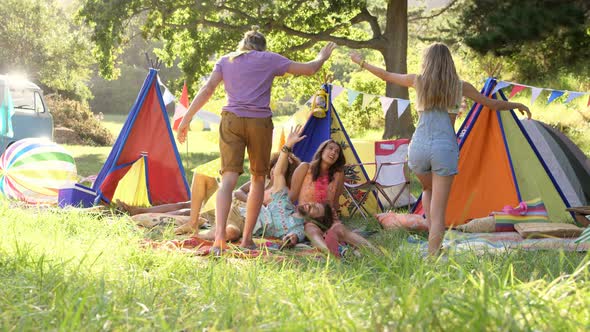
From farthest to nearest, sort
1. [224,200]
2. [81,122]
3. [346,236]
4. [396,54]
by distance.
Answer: [81,122] < [396,54] < [346,236] < [224,200]

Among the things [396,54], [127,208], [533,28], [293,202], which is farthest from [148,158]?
[396,54]

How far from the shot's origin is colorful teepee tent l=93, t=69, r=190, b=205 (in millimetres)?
6418

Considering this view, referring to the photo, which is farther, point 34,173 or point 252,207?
point 34,173

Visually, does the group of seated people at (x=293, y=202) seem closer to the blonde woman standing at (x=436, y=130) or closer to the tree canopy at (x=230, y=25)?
the blonde woman standing at (x=436, y=130)

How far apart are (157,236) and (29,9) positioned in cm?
2438

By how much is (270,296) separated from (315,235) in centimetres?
232

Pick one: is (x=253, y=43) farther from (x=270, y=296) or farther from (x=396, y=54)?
(x=396, y=54)

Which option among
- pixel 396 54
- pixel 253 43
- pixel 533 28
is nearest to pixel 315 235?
pixel 253 43

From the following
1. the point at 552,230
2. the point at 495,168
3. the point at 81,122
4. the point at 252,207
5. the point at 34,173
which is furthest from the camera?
the point at 81,122

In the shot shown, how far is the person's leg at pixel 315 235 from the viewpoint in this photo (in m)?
4.58

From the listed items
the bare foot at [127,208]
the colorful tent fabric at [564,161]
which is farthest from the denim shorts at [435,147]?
the bare foot at [127,208]

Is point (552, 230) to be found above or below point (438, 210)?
below

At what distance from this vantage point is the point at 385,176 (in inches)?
269

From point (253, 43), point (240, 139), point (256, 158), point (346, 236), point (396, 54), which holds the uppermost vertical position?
point (396, 54)
